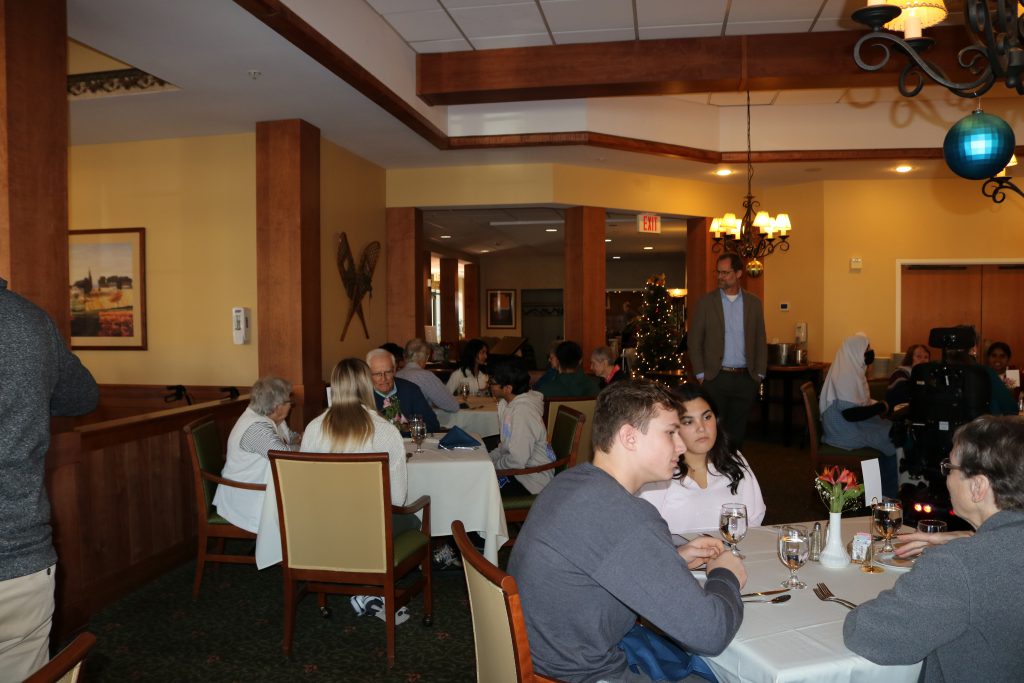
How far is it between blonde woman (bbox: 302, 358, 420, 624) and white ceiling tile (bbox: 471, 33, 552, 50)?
3.31 metres

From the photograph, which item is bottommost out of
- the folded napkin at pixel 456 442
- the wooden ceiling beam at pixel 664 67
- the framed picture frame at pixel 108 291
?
the folded napkin at pixel 456 442

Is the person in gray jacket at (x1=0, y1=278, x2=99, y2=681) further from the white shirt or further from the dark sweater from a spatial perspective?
the white shirt

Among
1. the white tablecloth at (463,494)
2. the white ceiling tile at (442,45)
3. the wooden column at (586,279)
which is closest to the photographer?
the white tablecloth at (463,494)

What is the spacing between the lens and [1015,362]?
1071 centimetres

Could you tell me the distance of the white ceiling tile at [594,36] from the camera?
232 inches

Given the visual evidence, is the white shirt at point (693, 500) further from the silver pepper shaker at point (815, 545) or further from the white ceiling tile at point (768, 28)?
the white ceiling tile at point (768, 28)

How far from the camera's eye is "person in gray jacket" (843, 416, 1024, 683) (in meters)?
1.59

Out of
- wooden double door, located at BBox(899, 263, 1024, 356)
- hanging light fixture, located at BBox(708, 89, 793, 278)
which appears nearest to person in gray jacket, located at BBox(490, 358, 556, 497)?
hanging light fixture, located at BBox(708, 89, 793, 278)

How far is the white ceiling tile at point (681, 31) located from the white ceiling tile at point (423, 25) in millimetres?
1465

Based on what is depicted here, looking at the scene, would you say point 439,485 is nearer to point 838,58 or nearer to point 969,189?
point 838,58

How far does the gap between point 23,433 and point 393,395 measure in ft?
12.0

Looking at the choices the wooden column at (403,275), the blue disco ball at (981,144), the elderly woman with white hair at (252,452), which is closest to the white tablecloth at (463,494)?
the elderly woman with white hair at (252,452)

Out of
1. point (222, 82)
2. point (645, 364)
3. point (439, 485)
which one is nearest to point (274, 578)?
point (439, 485)

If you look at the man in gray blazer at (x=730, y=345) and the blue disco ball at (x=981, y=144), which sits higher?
the blue disco ball at (x=981, y=144)
